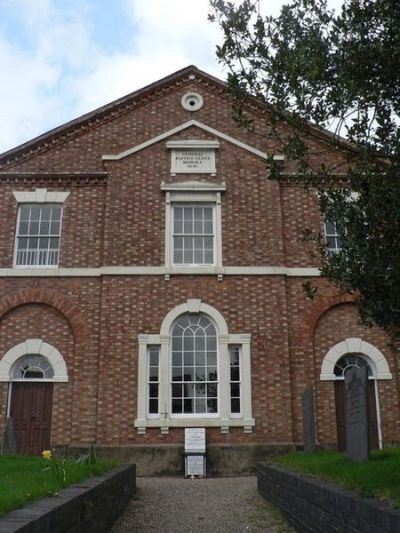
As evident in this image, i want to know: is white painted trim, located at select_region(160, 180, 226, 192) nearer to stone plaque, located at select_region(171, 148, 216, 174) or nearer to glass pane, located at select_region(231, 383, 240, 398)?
stone plaque, located at select_region(171, 148, 216, 174)

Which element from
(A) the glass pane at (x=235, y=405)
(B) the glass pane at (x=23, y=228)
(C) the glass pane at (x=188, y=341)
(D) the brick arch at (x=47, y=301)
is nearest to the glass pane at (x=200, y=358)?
(C) the glass pane at (x=188, y=341)

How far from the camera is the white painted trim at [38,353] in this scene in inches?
603

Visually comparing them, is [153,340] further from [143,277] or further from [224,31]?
[224,31]

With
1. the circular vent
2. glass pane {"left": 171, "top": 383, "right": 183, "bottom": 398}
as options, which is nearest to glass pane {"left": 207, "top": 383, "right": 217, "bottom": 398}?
glass pane {"left": 171, "top": 383, "right": 183, "bottom": 398}

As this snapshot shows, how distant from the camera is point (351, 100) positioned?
7285mm

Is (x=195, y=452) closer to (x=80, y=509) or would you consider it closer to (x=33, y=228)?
(x=33, y=228)

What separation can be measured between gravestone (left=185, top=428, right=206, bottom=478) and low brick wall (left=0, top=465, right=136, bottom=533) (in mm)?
4021

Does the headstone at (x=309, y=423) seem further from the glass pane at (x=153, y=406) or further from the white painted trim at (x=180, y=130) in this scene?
the white painted trim at (x=180, y=130)

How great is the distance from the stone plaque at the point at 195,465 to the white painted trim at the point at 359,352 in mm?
3933

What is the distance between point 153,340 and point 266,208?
4.95m

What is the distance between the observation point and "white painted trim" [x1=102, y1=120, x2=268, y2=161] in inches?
Answer: 671

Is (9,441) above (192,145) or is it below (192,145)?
below

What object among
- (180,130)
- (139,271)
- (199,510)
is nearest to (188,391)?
(139,271)

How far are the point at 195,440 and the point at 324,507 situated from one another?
26.5 feet
